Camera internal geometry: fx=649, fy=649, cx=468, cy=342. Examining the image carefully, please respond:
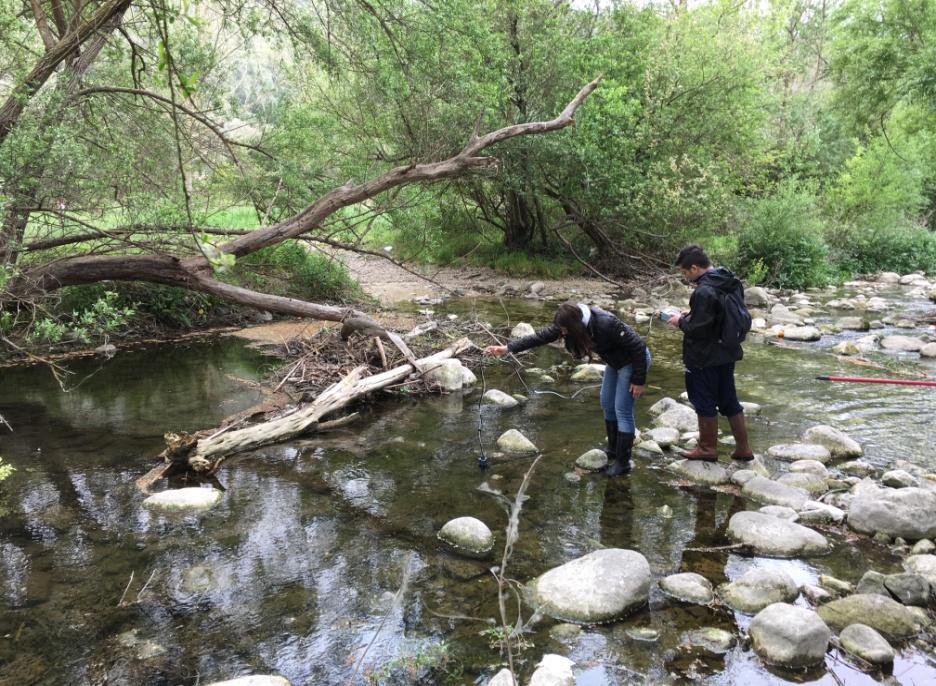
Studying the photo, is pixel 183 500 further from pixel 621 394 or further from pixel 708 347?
pixel 708 347

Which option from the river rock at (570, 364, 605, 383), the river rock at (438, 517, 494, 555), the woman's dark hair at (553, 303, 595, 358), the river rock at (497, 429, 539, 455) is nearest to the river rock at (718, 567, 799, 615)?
the river rock at (438, 517, 494, 555)

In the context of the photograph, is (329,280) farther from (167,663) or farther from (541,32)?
(167,663)

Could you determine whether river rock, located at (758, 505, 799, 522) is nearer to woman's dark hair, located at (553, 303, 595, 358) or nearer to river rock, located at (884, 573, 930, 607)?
river rock, located at (884, 573, 930, 607)

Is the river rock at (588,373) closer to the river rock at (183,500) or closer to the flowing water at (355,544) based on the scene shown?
the flowing water at (355,544)

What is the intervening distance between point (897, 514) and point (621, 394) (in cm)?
214

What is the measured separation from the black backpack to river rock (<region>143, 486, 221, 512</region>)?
4427mm

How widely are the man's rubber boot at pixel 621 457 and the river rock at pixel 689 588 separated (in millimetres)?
1689

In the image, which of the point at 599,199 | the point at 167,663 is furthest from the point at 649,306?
the point at 167,663

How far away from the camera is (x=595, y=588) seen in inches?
151

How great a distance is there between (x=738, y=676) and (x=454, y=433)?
13.4 ft

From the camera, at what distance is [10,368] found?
9.47 metres

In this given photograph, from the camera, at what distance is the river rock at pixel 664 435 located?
643cm

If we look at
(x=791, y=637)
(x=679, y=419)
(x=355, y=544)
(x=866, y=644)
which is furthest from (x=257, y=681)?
(x=679, y=419)

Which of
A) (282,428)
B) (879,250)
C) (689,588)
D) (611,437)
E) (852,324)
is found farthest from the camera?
(879,250)
